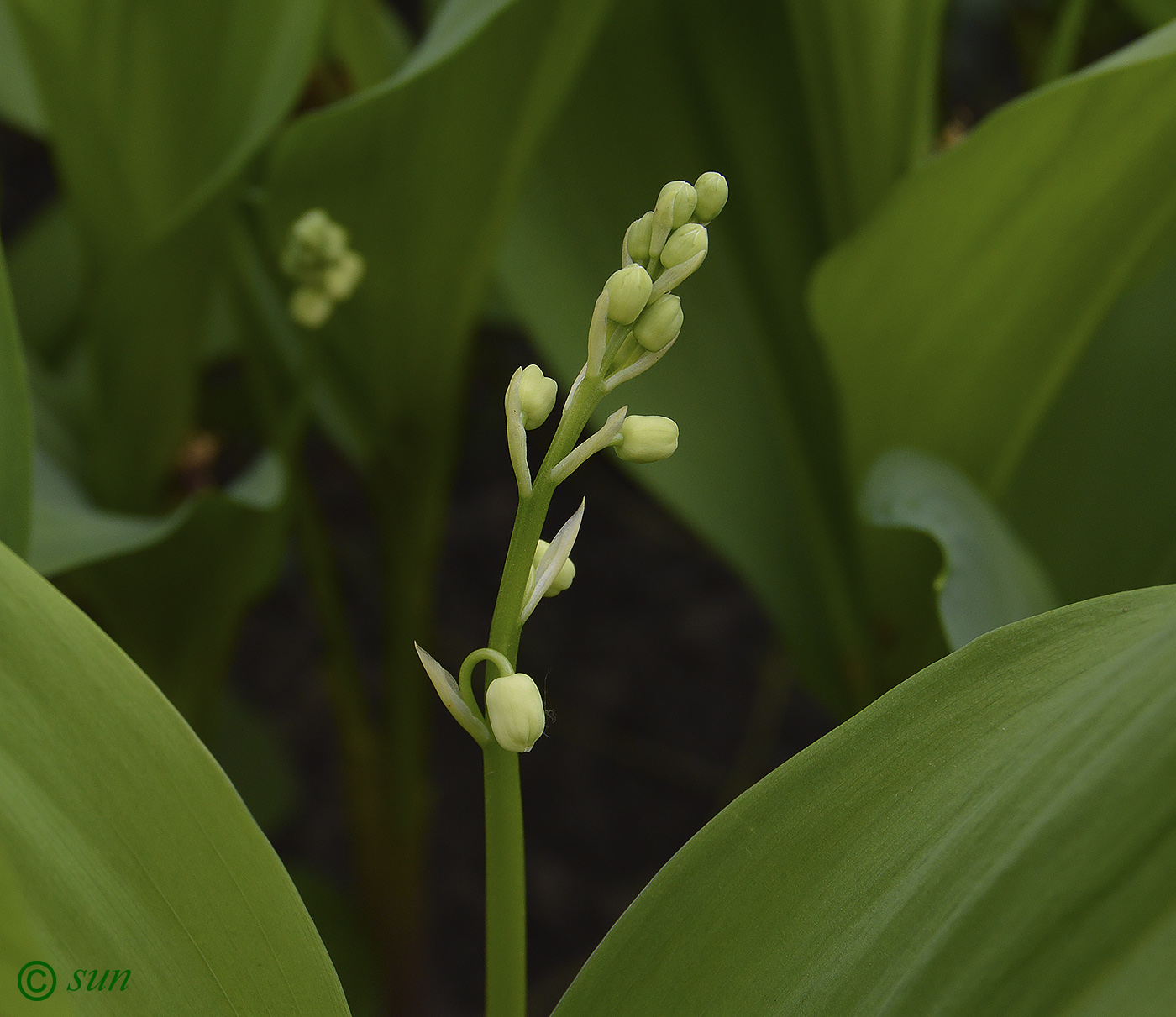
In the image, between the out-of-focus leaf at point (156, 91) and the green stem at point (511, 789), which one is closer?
the green stem at point (511, 789)

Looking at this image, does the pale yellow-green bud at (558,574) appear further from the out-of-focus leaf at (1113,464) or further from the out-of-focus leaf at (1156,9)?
the out-of-focus leaf at (1156,9)

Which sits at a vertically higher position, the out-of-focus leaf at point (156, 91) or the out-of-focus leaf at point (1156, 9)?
Result: the out-of-focus leaf at point (156, 91)

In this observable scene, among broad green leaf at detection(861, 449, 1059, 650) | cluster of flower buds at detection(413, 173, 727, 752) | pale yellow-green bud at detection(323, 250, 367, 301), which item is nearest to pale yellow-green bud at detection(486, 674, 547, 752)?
cluster of flower buds at detection(413, 173, 727, 752)

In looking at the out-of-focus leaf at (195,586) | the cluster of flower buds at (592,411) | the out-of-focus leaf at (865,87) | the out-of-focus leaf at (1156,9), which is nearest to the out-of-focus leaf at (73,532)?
the out-of-focus leaf at (195,586)

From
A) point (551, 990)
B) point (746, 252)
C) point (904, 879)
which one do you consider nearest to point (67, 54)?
point (746, 252)

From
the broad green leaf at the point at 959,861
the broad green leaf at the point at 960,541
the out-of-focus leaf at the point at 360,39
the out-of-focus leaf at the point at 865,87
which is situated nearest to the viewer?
the broad green leaf at the point at 959,861

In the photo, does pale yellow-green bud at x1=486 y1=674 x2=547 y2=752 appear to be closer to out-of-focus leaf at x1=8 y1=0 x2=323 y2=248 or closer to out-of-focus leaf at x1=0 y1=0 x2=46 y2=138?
out-of-focus leaf at x1=8 y1=0 x2=323 y2=248
